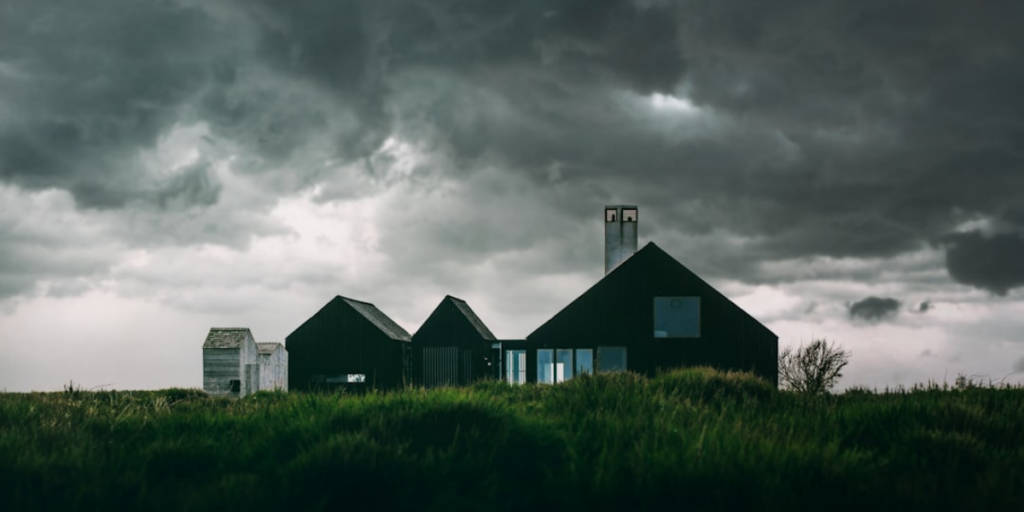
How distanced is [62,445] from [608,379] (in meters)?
7.97

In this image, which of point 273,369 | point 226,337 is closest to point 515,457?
point 226,337

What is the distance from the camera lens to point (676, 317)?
35.3 m

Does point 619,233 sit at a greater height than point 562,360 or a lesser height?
greater

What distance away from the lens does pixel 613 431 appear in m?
9.56

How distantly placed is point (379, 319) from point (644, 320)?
55.6ft

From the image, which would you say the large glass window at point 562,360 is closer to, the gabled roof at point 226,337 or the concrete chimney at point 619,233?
Answer: the concrete chimney at point 619,233

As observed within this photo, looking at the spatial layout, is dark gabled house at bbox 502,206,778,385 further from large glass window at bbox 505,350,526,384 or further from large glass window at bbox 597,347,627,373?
large glass window at bbox 505,350,526,384

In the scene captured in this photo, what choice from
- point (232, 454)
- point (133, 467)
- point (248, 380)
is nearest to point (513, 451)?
point (232, 454)

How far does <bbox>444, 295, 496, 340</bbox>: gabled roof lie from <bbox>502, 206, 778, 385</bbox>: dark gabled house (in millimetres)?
4523

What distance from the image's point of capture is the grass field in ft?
25.0

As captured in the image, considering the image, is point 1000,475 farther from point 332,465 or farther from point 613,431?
point 332,465

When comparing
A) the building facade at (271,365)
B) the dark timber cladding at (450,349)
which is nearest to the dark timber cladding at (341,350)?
the dark timber cladding at (450,349)

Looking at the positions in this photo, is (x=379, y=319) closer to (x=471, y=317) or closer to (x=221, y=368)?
(x=471, y=317)

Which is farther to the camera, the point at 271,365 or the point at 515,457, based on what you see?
the point at 271,365
